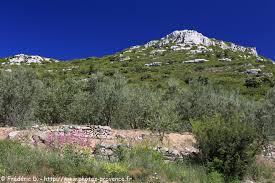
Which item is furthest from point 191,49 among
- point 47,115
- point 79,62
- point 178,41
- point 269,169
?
point 269,169

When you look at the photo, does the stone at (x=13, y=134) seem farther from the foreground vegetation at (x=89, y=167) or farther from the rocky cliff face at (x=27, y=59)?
the rocky cliff face at (x=27, y=59)

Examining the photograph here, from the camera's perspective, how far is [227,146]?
15.7 metres

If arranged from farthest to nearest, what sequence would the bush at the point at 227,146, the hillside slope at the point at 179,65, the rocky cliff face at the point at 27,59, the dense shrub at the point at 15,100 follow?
the rocky cliff face at the point at 27,59
the hillside slope at the point at 179,65
the dense shrub at the point at 15,100
the bush at the point at 227,146

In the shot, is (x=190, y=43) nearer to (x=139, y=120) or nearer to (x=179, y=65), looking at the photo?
(x=179, y=65)

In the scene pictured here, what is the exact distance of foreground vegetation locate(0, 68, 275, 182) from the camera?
1260 centimetres

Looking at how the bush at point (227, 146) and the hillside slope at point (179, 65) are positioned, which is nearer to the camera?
the bush at point (227, 146)

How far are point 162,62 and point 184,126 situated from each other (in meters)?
68.7

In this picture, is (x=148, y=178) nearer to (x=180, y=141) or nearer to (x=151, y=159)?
(x=151, y=159)

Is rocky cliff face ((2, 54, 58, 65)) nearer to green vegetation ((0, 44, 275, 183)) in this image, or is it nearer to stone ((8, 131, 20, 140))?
green vegetation ((0, 44, 275, 183))

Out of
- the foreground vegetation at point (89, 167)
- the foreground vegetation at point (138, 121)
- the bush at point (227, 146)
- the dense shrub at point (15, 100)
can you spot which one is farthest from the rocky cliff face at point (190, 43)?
the foreground vegetation at point (89, 167)

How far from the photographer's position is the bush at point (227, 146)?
15.4 m

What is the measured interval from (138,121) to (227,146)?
9.68 meters

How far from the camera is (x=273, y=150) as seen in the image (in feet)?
67.8

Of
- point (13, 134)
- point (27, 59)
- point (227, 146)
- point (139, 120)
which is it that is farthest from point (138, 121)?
point (27, 59)
